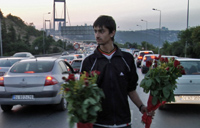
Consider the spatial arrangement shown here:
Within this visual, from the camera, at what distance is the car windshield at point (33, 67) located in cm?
805

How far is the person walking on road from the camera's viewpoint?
106 inches

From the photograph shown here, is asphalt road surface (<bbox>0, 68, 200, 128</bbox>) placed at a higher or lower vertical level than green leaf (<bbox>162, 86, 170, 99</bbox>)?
lower

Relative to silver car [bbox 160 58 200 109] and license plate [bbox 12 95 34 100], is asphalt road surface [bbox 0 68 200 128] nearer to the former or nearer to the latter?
silver car [bbox 160 58 200 109]

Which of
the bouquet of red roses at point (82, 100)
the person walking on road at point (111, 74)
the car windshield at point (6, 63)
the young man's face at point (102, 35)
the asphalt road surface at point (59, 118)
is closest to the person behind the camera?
the bouquet of red roses at point (82, 100)

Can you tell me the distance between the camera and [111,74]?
107 inches

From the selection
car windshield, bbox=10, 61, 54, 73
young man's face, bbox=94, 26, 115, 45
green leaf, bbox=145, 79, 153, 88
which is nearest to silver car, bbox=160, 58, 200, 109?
car windshield, bbox=10, 61, 54, 73

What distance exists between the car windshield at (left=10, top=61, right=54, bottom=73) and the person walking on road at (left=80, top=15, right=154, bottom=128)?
541cm

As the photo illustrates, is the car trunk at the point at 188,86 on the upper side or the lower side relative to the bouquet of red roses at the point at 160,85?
lower

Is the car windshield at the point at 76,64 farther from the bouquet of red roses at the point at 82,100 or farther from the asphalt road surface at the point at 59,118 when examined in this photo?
the bouquet of red roses at the point at 82,100

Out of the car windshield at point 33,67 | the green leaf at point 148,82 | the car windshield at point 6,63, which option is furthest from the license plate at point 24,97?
the car windshield at point 6,63

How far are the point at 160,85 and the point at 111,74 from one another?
0.61 m

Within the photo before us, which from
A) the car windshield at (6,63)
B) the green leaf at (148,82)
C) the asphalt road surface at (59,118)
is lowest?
the asphalt road surface at (59,118)

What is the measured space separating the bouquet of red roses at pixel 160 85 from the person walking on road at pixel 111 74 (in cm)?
12

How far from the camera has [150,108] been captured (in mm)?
2980
